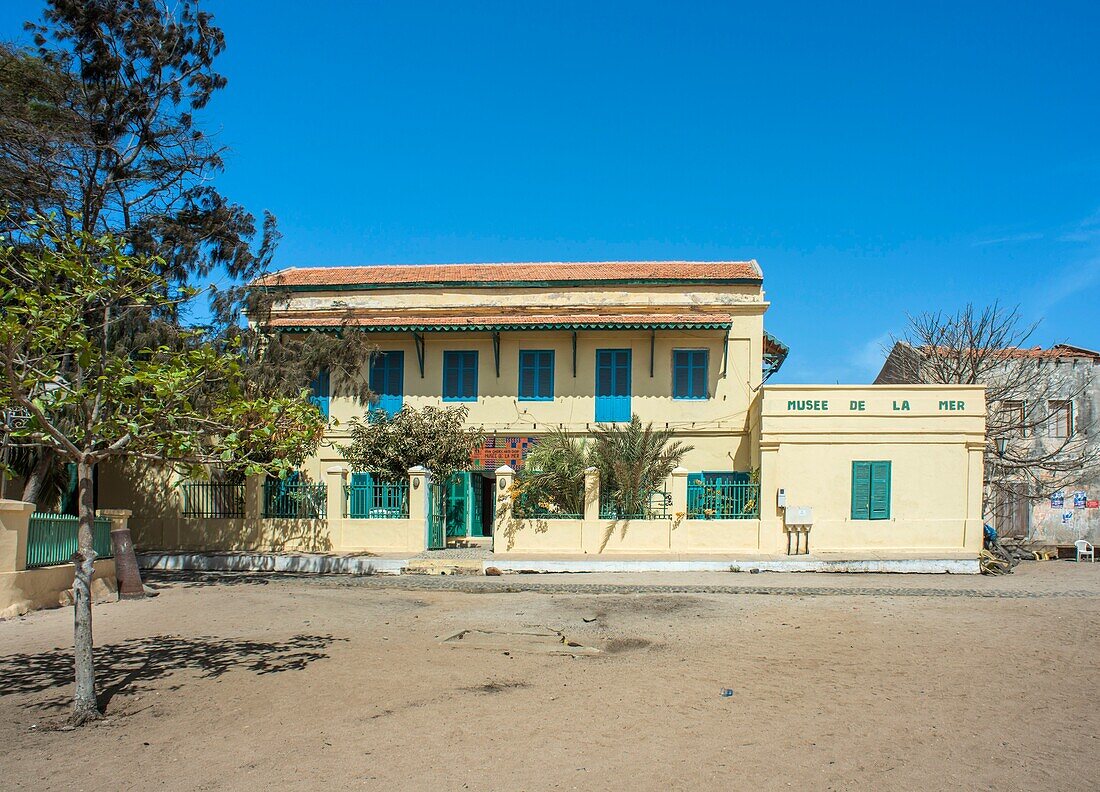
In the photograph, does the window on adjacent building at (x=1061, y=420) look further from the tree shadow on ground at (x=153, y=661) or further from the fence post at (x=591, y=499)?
the tree shadow on ground at (x=153, y=661)

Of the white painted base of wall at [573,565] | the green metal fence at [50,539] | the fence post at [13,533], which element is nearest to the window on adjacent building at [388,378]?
the white painted base of wall at [573,565]

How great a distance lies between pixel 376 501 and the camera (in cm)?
1892

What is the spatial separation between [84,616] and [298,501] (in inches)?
484

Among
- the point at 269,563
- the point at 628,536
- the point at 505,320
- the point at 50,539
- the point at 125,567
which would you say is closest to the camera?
the point at 50,539

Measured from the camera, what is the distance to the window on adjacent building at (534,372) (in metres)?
22.2

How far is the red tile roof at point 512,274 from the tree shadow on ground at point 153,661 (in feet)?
46.3

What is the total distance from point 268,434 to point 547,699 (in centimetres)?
319

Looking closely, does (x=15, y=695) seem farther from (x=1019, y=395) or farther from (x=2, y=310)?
(x=1019, y=395)

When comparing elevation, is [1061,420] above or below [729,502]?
above

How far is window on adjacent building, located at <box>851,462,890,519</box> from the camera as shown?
18.5 meters

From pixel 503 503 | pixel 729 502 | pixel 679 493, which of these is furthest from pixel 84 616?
pixel 729 502

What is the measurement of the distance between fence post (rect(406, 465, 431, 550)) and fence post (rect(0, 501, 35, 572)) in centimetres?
823

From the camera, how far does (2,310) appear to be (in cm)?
652

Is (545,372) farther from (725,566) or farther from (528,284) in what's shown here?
(725,566)
